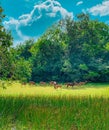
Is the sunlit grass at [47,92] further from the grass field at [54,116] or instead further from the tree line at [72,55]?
the tree line at [72,55]

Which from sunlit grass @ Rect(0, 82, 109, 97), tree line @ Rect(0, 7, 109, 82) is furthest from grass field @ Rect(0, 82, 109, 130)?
tree line @ Rect(0, 7, 109, 82)

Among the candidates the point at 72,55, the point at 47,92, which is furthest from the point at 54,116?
the point at 72,55

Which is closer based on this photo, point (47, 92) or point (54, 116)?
point (54, 116)

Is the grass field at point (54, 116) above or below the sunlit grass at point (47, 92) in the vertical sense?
below

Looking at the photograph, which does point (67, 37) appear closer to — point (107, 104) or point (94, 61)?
point (94, 61)

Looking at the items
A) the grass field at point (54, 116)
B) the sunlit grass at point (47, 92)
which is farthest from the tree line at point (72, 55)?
the grass field at point (54, 116)

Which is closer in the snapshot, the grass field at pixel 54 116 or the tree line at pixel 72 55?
the grass field at pixel 54 116

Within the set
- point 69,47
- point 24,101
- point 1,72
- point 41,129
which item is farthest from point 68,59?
point 41,129

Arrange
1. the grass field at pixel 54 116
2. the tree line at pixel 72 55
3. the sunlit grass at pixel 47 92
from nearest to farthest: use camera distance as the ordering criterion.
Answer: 1. the grass field at pixel 54 116
2. the sunlit grass at pixel 47 92
3. the tree line at pixel 72 55

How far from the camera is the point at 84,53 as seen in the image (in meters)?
56.2

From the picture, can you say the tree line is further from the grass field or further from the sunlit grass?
the grass field

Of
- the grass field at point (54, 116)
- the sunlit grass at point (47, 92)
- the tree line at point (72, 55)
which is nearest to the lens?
the grass field at point (54, 116)

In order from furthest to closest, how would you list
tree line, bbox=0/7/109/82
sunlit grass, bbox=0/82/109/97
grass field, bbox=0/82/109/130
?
tree line, bbox=0/7/109/82
sunlit grass, bbox=0/82/109/97
grass field, bbox=0/82/109/130

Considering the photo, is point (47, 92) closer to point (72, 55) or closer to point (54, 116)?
point (54, 116)
